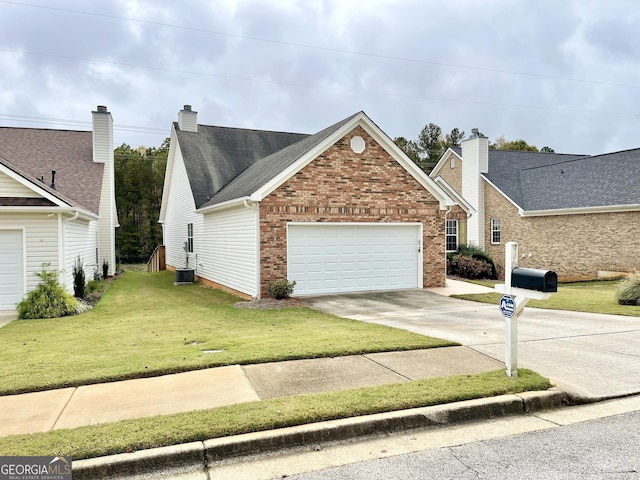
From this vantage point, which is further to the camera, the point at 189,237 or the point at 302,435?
the point at 189,237

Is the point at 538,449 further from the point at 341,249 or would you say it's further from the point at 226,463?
the point at 341,249

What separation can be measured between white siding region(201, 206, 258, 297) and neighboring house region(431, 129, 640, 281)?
10841mm

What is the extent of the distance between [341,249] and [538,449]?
10.8 m

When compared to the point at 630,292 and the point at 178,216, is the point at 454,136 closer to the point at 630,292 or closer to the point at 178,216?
the point at 178,216

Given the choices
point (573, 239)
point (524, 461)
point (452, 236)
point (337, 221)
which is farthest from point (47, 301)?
point (573, 239)

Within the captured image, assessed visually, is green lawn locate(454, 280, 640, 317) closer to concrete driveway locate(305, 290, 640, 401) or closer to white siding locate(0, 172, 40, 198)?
concrete driveway locate(305, 290, 640, 401)

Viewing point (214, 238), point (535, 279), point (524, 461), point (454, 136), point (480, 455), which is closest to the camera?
point (524, 461)

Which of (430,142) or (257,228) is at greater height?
(430,142)

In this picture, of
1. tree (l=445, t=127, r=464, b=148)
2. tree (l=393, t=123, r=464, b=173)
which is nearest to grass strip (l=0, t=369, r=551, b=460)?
tree (l=393, t=123, r=464, b=173)

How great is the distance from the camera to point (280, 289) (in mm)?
13070

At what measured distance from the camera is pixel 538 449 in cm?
414

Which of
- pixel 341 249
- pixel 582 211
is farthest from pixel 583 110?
pixel 341 249

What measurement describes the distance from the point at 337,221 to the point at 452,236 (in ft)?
39.7

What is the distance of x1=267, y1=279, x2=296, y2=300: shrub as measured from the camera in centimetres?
1306
